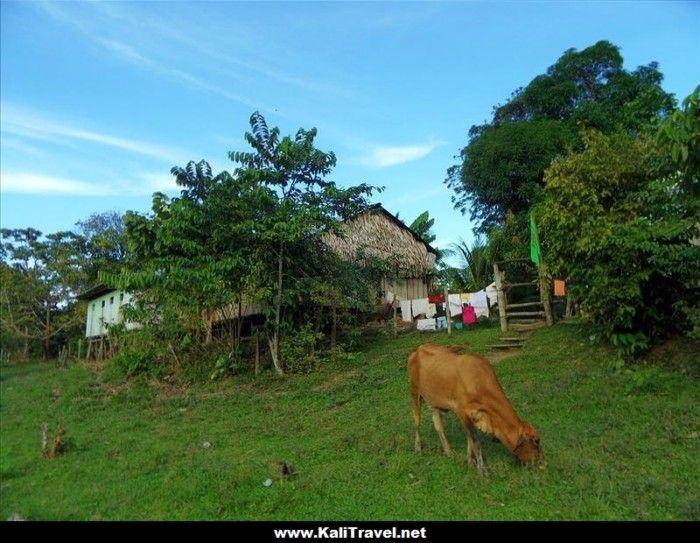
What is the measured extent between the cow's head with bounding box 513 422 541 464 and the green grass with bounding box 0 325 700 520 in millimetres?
165

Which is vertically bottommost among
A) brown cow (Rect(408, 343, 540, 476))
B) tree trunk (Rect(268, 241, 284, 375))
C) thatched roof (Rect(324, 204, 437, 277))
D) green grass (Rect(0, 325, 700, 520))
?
green grass (Rect(0, 325, 700, 520))

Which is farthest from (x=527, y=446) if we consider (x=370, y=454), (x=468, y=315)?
(x=468, y=315)

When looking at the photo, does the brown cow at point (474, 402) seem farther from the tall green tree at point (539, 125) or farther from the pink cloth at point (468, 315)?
the tall green tree at point (539, 125)

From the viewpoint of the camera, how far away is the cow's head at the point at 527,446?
5293mm

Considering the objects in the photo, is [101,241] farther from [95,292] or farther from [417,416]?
[417,416]

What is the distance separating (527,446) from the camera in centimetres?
532

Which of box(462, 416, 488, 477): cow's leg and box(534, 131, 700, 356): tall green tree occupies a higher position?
box(534, 131, 700, 356): tall green tree

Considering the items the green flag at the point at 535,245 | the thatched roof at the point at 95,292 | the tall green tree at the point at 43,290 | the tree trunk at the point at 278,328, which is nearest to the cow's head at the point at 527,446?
the green flag at the point at 535,245

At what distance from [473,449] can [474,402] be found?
0.52m

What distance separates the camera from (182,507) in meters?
Answer: 5.13

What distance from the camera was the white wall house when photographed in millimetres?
26359

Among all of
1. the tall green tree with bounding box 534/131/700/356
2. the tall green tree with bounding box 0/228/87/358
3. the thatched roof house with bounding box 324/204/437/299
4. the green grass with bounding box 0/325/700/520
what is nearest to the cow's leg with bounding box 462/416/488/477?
the green grass with bounding box 0/325/700/520

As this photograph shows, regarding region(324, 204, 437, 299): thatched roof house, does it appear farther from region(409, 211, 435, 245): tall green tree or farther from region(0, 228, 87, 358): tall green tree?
region(0, 228, 87, 358): tall green tree

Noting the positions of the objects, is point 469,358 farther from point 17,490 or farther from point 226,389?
point 226,389
